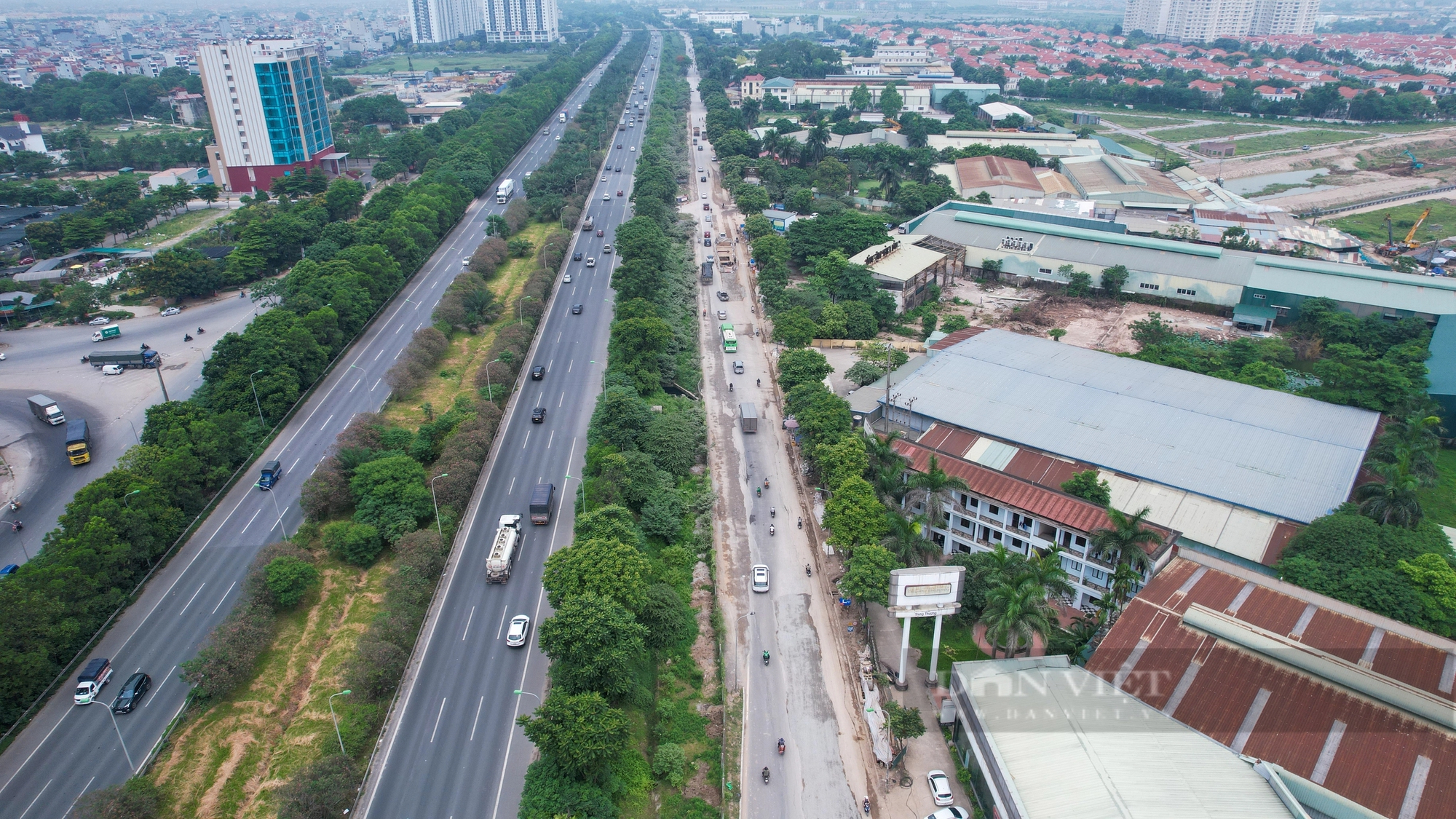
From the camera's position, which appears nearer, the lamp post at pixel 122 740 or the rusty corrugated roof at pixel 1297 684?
the rusty corrugated roof at pixel 1297 684

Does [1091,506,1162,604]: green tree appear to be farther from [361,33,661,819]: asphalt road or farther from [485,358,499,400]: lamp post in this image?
[485,358,499,400]: lamp post

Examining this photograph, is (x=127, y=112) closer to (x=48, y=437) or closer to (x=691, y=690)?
(x=48, y=437)

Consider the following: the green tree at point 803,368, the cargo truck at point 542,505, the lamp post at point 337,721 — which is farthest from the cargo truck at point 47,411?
the green tree at point 803,368

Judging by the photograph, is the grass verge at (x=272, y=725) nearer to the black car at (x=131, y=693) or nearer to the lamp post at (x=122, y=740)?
the lamp post at (x=122, y=740)

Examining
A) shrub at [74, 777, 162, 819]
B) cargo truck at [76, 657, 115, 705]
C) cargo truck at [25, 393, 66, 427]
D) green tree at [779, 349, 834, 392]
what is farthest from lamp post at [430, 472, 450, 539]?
cargo truck at [25, 393, 66, 427]

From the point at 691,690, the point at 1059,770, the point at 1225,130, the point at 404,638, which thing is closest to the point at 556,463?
the point at 404,638

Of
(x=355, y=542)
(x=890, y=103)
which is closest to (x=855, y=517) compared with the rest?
(x=355, y=542)
